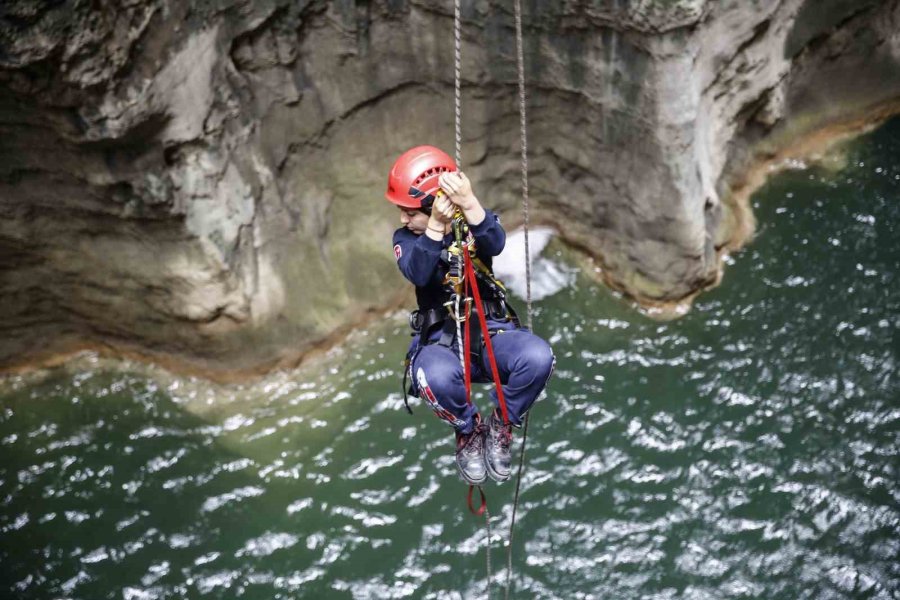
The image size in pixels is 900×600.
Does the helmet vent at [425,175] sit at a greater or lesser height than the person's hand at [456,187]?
greater

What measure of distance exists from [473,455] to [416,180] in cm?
148

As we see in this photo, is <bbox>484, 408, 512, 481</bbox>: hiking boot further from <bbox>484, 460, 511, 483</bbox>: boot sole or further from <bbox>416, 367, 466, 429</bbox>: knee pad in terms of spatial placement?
<bbox>416, 367, 466, 429</bbox>: knee pad

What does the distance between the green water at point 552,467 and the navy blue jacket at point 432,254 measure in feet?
9.03

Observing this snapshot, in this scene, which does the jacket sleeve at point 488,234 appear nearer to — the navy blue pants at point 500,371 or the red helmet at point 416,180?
the red helmet at point 416,180

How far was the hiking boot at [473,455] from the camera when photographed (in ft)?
17.4

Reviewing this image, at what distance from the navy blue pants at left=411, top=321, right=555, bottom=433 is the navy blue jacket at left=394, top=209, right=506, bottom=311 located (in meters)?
0.26

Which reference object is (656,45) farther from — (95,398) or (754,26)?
(95,398)

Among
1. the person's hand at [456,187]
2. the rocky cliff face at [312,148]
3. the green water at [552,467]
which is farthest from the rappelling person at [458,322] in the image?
the rocky cliff face at [312,148]

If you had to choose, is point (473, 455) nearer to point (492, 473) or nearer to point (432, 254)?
point (492, 473)

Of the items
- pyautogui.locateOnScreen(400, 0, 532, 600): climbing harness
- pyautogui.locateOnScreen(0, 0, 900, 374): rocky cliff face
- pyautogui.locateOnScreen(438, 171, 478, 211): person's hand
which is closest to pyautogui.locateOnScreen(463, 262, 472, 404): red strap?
pyautogui.locateOnScreen(400, 0, 532, 600): climbing harness

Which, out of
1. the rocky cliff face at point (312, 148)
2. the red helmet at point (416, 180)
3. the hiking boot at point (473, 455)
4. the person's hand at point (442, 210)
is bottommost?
the hiking boot at point (473, 455)

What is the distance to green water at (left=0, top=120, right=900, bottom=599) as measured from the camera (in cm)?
709

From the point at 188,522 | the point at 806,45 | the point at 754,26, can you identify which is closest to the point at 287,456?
the point at 188,522

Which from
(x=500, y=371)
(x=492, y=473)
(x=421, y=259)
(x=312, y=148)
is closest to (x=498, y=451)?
(x=492, y=473)
